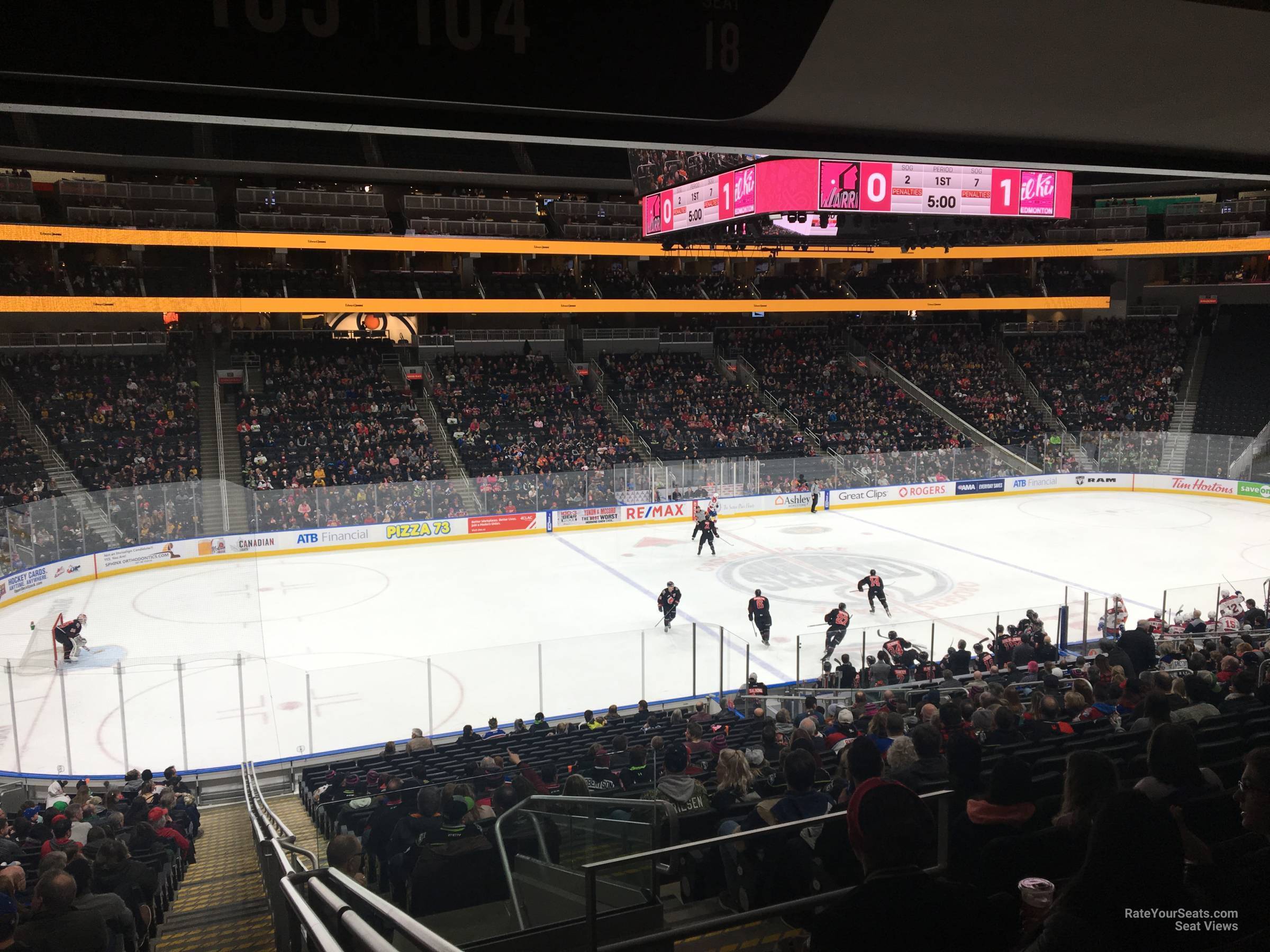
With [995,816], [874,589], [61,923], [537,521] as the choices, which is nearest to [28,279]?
[537,521]

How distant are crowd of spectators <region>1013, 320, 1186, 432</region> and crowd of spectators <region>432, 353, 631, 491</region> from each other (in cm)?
1916

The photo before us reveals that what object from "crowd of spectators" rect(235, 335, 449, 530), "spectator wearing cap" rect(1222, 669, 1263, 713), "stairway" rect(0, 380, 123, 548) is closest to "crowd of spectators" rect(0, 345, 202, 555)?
"stairway" rect(0, 380, 123, 548)

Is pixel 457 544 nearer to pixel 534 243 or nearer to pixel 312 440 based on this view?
pixel 312 440

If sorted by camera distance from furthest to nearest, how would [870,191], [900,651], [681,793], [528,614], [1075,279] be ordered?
[1075,279]
[528,614]
[870,191]
[900,651]
[681,793]

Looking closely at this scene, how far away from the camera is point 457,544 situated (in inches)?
1095

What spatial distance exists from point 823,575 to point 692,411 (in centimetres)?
1406

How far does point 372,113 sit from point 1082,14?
2030 mm

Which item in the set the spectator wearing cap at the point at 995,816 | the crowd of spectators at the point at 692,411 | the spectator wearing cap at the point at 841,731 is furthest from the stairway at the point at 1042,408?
the spectator wearing cap at the point at 995,816

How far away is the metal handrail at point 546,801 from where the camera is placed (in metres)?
4.69

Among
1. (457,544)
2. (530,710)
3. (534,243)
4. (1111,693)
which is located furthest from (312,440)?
(1111,693)

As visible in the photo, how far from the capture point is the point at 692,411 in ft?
119

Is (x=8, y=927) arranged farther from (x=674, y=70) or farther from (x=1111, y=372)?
(x=1111, y=372)

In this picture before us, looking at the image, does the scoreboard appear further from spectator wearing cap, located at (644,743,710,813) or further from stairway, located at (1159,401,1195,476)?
stairway, located at (1159,401,1195,476)

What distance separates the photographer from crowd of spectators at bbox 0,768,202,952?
4027 millimetres
